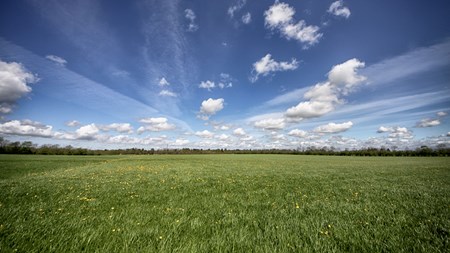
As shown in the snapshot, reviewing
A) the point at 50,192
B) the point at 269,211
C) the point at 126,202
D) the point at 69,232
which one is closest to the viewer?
the point at 69,232

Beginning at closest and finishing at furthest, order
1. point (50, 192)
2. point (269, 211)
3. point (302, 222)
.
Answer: point (302, 222)
point (269, 211)
point (50, 192)

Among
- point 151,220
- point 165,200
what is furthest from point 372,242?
point 165,200

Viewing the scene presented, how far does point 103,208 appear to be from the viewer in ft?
20.7

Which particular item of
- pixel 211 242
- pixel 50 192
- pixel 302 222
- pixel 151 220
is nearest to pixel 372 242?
pixel 302 222

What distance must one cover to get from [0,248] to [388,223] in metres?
8.46

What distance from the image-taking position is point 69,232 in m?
4.26

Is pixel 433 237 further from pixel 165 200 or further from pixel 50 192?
pixel 50 192

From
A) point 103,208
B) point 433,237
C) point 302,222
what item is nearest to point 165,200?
point 103,208

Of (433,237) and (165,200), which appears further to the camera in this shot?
(165,200)

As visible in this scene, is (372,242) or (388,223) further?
Result: (388,223)

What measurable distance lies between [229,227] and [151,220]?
2.10m

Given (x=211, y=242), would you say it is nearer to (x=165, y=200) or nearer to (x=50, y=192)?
(x=165, y=200)

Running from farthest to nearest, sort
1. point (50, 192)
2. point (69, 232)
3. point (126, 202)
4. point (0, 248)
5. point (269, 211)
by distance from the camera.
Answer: point (50, 192)
point (126, 202)
point (269, 211)
point (69, 232)
point (0, 248)

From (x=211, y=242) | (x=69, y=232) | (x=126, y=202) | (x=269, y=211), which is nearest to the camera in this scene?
(x=211, y=242)
